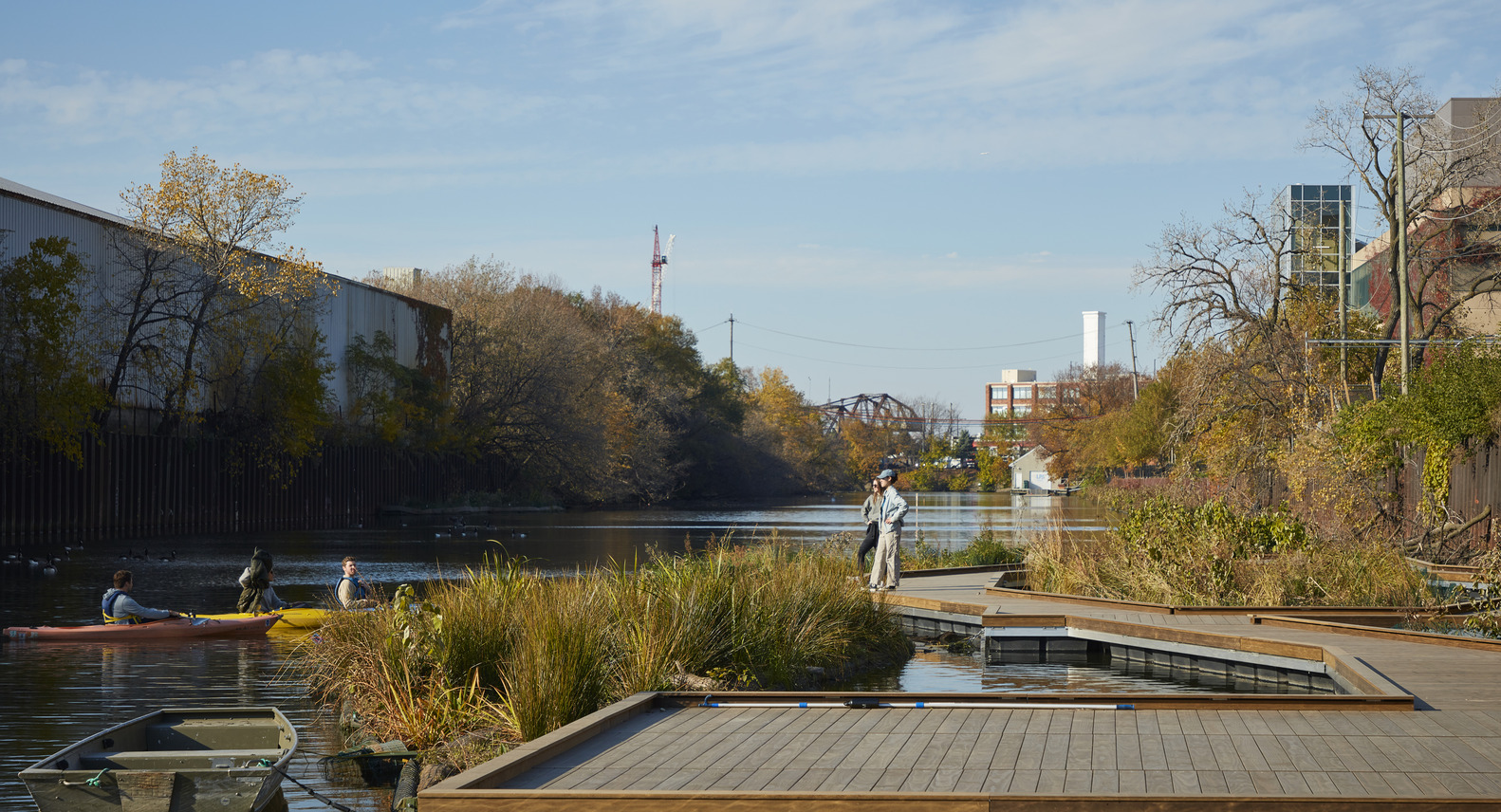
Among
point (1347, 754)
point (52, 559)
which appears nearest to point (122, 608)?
point (52, 559)

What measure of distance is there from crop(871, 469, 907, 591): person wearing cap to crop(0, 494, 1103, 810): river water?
2828mm

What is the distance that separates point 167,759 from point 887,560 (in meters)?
10.9

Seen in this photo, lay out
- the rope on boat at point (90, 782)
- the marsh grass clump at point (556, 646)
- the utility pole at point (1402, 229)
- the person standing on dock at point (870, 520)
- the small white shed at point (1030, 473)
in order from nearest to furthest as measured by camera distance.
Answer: the rope on boat at point (90, 782)
the marsh grass clump at point (556, 646)
the person standing on dock at point (870, 520)
the utility pole at point (1402, 229)
the small white shed at point (1030, 473)

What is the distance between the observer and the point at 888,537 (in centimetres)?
1717

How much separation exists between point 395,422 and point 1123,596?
1761 inches

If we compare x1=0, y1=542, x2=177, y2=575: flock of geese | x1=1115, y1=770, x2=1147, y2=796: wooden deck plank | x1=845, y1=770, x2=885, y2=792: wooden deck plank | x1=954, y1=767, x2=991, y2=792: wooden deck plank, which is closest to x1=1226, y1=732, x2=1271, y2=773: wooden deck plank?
x1=1115, y1=770, x2=1147, y2=796: wooden deck plank

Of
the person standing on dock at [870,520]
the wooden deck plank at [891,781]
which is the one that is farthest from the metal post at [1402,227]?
the wooden deck plank at [891,781]

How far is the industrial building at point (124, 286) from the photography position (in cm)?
3628

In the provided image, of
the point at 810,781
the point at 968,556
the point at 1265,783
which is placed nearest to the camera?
the point at 1265,783

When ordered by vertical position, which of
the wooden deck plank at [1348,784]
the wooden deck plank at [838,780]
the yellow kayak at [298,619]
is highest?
the wooden deck plank at [1348,784]

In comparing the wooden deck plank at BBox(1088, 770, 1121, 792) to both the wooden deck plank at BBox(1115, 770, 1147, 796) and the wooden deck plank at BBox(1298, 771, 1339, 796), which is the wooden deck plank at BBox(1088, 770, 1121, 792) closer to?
the wooden deck plank at BBox(1115, 770, 1147, 796)

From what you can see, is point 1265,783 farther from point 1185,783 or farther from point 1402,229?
point 1402,229

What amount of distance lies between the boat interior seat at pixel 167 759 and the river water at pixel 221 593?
85 centimetres

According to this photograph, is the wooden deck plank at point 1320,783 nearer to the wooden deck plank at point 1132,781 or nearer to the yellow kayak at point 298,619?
the wooden deck plank at point 1132,781
